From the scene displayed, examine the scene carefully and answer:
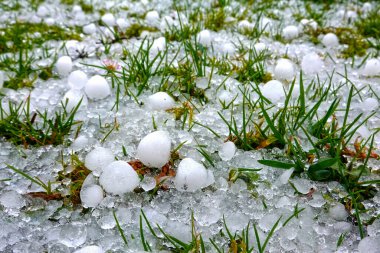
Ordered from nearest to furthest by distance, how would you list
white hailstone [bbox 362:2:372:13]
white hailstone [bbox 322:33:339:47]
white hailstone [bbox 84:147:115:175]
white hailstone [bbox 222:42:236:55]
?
white hailstone [bbox 84:147:115:175] < white hailstone [bbox 222:42:236:55] < white hailstone [bbox 322:33:339:47] < white hailstone [bbox 362:2:372:13]

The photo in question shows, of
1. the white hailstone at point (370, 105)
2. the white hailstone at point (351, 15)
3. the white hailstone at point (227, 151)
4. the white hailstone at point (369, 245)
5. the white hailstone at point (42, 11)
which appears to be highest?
the white hailstone at point (42, 11)

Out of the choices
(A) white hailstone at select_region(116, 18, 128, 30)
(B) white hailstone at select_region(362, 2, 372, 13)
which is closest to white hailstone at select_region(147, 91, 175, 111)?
(A) white hailstone at select_region(116, 18, 128, 30)

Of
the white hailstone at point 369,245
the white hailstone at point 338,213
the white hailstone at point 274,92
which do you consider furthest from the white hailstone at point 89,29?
the white hailstone at point 369,245

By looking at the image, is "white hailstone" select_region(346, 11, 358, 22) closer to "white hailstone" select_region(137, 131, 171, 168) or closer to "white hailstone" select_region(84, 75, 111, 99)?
"white hailstone" select_region(84, 75, 111, 99)

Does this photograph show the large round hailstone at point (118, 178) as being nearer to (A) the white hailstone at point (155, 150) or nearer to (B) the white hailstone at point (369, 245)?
(A) the white hailstone at point (155, 150)

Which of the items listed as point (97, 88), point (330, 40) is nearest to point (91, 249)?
point (97, 88)

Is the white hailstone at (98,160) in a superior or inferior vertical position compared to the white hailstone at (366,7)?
inferior

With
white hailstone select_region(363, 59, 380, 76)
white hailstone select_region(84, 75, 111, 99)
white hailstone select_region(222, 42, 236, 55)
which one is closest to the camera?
white hailstone select_region(84, 75, 111, 99)
